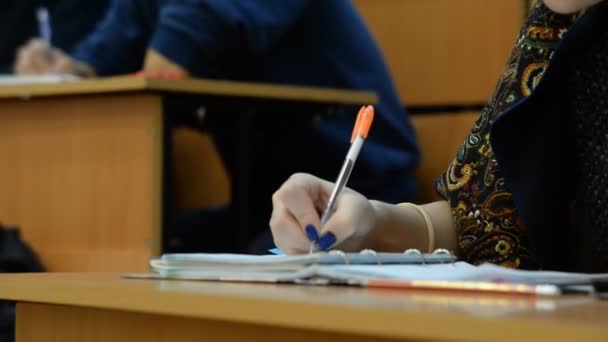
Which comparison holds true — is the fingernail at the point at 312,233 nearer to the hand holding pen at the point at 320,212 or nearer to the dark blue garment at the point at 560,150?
the hand holding pen at the point at 320,212

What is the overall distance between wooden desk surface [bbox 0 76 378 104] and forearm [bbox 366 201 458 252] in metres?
1.06

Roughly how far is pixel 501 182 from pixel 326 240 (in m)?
0.25

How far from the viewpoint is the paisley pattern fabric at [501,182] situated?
3.64 ft

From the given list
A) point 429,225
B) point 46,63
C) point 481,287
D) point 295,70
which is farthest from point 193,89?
point 481,287

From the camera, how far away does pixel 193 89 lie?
2191 mm

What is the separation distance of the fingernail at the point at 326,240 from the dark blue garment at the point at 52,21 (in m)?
2.78

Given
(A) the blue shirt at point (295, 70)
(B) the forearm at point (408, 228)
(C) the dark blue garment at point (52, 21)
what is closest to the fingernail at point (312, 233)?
(B) the forearm at point (408, 228)

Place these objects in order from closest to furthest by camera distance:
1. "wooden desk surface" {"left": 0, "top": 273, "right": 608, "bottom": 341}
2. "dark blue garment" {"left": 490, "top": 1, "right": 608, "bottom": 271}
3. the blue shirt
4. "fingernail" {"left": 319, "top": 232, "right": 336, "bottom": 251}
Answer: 1. "wooden desk surface" {"left": 0, "top": 273, "right": 608, "bottom": 341}
2. "fingernail" {"left": 319, "top": 232, "right": 336, "bottom": 251}
3. "dark blue garment" {"left": 490, "top": 1, "right": 608, "bottom": 271}
4. the blue shirt

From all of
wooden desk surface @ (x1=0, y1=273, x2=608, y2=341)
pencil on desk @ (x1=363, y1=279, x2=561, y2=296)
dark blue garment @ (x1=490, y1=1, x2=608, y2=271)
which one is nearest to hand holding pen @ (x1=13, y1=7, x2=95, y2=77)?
dark blue garment @ (x1=490, y1=1, x2=608, y2=271)

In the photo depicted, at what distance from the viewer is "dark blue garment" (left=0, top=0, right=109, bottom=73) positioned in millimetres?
3605

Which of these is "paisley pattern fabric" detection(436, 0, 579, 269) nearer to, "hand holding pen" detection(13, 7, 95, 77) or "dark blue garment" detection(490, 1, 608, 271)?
"dark blue garment" detection(490, 1, 608, 271)

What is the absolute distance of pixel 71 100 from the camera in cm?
232

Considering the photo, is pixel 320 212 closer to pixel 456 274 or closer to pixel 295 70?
pixel 456 274

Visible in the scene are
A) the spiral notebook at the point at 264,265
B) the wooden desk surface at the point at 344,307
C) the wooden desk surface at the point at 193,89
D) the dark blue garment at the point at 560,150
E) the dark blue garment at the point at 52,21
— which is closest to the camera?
the wooden desk surface at the point at 344,307
